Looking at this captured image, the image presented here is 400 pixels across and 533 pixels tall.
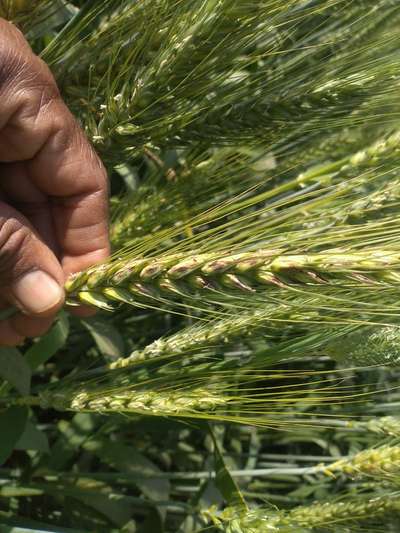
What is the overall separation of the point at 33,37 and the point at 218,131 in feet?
1.01

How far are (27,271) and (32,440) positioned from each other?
41 cm

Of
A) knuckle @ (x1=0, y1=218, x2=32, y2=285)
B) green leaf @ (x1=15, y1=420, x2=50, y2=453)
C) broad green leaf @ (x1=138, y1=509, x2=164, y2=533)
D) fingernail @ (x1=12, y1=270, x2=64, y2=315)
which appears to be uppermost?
knuckle @ (x1=0, y1=218, x2=32, y2=285)

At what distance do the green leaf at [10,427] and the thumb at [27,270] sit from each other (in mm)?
239

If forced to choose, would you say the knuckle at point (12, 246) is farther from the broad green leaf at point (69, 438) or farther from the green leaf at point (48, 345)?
the broad green leaf at point (69, 438)

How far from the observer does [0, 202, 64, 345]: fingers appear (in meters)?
0.96

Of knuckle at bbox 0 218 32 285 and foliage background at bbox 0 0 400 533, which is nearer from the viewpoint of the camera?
foliage background at bbox 0 0 400 533

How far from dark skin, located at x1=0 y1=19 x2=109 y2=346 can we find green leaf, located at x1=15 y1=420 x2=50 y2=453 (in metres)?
0.22

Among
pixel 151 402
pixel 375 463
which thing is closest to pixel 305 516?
pixel 375 463

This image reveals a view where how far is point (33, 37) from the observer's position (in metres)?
1.12

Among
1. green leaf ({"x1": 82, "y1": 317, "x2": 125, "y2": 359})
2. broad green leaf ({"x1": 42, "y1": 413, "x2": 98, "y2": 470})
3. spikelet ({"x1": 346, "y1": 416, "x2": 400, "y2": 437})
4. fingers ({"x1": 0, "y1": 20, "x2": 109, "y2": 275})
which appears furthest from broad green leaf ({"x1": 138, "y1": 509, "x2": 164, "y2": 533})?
fingers ({"x1": 0, "y1": 20, "x2": 109, "y2": 275})

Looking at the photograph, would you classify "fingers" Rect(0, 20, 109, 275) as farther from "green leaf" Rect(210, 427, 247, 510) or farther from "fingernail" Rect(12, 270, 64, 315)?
"green leaf" Rect(210, 427, 247, 510)

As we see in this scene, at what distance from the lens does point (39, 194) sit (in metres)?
1.16

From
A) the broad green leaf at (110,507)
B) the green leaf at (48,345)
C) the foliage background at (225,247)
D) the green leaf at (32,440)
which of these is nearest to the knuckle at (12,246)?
the foliage background at (225,247)

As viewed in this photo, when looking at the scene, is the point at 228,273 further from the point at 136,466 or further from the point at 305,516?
the point at 136,466
